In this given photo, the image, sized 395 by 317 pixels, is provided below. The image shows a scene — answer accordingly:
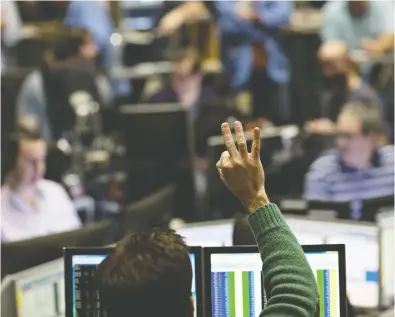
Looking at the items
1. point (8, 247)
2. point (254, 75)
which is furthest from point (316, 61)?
point (8, 247)

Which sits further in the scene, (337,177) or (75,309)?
(337,177)

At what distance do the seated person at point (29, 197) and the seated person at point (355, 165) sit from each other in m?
1.28

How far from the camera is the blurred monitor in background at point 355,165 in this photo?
433cm

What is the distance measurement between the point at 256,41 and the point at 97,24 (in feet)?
5.57

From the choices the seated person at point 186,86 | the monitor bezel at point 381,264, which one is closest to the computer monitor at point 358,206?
the monitor bezel at point 381,264

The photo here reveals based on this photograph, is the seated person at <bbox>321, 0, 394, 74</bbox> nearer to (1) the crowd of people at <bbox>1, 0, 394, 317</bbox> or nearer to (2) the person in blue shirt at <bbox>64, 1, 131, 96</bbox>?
(1) the crowd of people at <bbox>1, 0, 394, 317</bbox>

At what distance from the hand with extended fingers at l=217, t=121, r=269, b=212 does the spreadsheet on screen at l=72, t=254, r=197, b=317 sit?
2.24 ft

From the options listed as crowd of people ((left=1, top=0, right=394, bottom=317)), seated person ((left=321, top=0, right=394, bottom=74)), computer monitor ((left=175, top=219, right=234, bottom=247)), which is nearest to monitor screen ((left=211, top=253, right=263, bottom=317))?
crowd of people ((left=1, top=0, right=394, bottom=317))

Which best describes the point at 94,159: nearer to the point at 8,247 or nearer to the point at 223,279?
the point at 8,247

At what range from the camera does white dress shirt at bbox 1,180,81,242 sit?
A: 3830 mm

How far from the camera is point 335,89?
582 cm

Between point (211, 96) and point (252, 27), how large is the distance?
884 millimetres

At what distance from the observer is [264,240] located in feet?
5.52

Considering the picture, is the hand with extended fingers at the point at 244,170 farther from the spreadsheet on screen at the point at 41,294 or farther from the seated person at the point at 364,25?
the seated person at the point at 364,25
